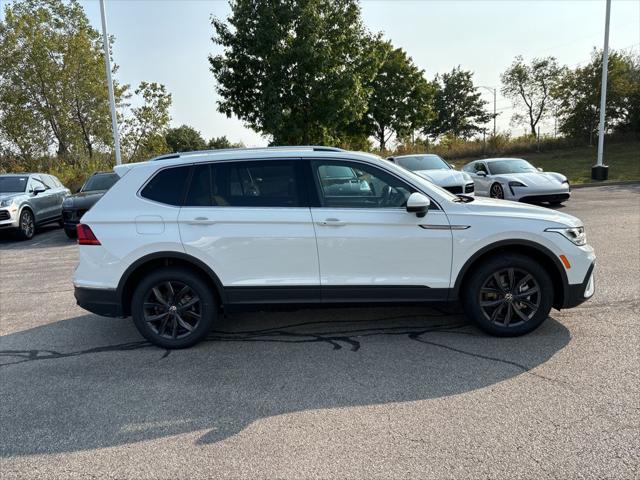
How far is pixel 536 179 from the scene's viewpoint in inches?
512

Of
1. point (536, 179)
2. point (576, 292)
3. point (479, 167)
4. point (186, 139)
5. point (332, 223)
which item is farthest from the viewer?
point (186, 139)

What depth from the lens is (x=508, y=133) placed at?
3366 centimetres

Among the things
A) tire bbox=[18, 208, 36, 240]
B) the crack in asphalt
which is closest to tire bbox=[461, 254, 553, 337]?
the crack in asphalt

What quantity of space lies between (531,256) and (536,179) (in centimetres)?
965

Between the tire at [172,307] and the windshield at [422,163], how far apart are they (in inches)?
380

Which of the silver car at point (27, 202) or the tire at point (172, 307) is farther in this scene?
the silver car at point (27, 202)

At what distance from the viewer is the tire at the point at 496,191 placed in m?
13.3

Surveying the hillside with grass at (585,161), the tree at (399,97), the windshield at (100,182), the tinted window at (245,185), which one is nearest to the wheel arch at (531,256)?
the tinted window at (245,185)

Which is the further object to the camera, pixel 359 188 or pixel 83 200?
pixel 83 200

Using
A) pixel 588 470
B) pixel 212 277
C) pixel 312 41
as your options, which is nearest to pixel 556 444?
pixel 588 470

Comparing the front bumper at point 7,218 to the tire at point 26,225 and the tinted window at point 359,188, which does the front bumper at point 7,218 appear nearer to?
the tire at point 26,225

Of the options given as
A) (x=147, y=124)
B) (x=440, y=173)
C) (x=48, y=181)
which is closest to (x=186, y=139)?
(x=147, y=124)

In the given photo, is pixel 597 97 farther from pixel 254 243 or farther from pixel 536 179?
pixel 254 243

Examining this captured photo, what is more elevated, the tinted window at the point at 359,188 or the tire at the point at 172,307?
the tinted window at the point at 359,188
